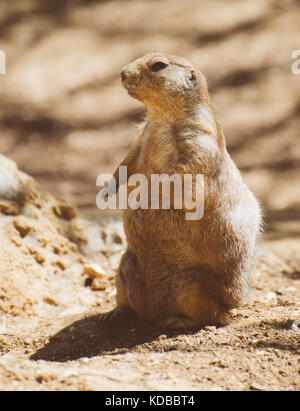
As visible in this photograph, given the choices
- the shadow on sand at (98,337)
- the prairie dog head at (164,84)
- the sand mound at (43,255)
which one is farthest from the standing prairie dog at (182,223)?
the sand mound at (43,255)

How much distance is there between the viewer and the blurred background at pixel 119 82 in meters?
8.55

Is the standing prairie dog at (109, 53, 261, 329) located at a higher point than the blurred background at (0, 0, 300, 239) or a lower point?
lower

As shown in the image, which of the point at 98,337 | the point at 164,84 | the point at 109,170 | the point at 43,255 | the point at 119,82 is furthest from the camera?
the point at 119,82

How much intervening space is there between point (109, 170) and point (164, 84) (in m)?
4.52

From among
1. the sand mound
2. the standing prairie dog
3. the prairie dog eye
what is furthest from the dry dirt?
the prairie dog eye

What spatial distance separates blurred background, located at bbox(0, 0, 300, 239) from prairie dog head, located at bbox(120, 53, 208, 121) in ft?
9.88

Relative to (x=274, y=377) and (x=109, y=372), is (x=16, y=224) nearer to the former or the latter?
(x=109, y=372)

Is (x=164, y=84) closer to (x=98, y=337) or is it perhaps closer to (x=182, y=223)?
(x=182, y=223)

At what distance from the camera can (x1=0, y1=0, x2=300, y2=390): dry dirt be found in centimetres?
333

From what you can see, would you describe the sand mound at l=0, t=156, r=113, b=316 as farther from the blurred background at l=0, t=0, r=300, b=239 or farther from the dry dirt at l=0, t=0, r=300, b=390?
the blurred background at l=0, t=0, r=300, b=239

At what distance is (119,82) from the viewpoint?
10391 mm

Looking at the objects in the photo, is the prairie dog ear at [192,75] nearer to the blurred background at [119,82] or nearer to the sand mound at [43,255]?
the sand mound at [43,255]

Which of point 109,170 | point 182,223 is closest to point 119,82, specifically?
point 109,170

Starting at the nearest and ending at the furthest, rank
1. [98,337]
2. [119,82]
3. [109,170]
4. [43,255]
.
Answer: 1. [98,337]
2. [43,255]
3. [109,170]
4. [119,82]
